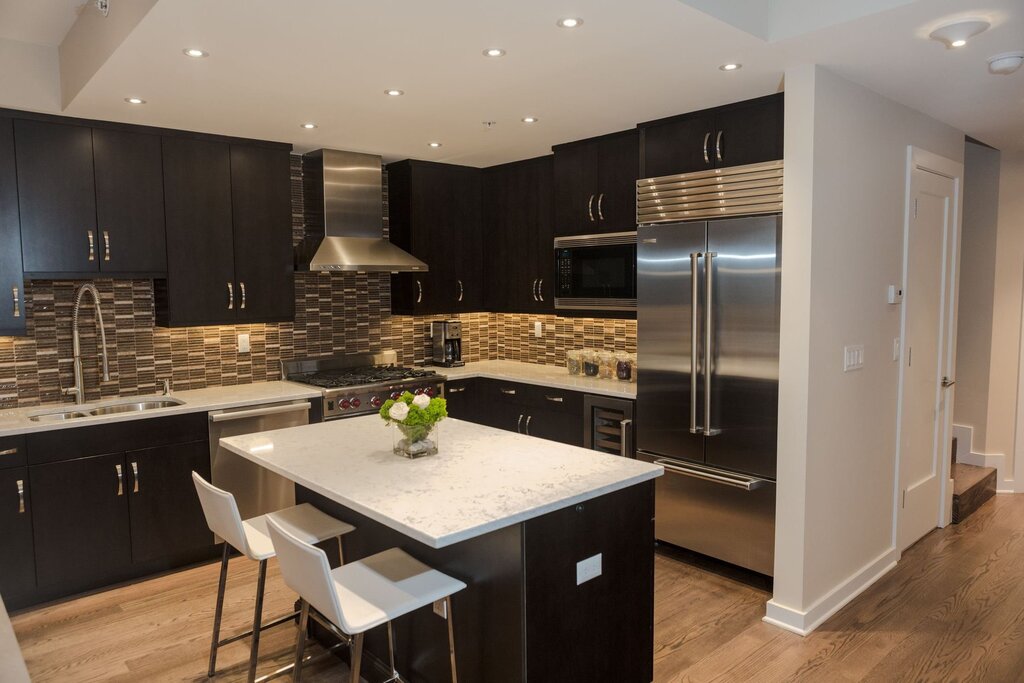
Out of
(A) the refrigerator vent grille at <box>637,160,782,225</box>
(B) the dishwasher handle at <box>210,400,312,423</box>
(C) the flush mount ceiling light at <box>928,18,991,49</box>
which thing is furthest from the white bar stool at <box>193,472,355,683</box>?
(C) the flush mount ceiling light at <box>928,18,991,49</box>

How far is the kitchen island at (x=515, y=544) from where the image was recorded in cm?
208

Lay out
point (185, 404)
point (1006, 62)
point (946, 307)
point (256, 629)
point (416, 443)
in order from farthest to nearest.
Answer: point (946, 307)
point (185, 404)
point (1006, 62)
point (416, 443)
point (256, 629)

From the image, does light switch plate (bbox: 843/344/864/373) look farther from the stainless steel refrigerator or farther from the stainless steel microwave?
the stainless steel microwave

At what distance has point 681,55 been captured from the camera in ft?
8.99

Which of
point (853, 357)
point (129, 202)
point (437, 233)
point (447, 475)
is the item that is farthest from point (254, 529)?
point (437, 233)

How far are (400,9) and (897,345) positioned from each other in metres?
3.04

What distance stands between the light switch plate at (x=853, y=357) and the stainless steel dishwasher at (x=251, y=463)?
299 cm

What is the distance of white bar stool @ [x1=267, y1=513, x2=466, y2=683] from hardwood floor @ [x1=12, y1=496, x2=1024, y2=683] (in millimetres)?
860

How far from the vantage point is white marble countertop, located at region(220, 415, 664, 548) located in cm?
198

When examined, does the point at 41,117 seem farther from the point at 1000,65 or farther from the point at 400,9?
the point at 1000,65

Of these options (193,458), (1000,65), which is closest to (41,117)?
(193,458)

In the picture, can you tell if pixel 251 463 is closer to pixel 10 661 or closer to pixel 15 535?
pixel 15 535

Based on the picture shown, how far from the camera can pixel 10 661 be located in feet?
4.20

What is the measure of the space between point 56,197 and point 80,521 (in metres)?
1.70
